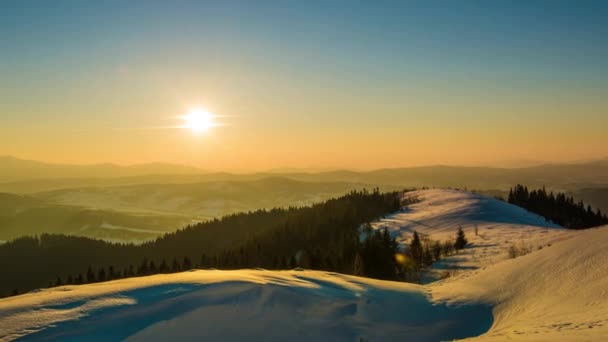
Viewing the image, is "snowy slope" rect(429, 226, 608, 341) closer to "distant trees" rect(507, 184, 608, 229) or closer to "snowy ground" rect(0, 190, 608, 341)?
"snowy ground" rect(0, 190, 608, 341)

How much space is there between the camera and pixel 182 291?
52.3ft

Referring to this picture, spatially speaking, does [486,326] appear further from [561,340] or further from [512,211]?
[512,211]

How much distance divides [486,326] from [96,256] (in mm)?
Result: 206019

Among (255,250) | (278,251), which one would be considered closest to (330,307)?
(255,250)

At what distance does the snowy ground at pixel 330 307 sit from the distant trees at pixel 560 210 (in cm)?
13040

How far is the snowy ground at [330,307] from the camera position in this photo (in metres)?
13.0

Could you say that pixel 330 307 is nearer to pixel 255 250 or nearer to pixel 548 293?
pixel 548 293

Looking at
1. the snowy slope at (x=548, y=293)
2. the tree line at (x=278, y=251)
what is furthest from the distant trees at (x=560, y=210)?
the snowy slope at (x=548, y=293)

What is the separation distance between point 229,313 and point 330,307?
414 centimetres

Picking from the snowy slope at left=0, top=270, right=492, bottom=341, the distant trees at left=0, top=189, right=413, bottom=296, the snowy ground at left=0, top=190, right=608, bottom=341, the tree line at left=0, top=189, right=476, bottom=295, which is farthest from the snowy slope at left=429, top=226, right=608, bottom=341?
the distant trees at left=0, top=189, right=413, bottom=296

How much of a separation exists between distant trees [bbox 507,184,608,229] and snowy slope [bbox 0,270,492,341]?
135 metres

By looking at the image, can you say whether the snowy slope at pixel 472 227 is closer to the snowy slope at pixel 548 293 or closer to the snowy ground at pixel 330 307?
the snowy slope at pixel 548 293

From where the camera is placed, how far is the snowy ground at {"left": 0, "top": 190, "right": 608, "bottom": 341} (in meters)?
13.0

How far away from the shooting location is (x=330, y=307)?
16422 millimetres
